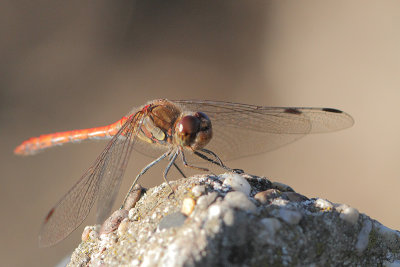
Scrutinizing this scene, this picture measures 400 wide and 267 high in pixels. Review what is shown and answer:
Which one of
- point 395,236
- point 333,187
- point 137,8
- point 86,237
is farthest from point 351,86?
point 86,237

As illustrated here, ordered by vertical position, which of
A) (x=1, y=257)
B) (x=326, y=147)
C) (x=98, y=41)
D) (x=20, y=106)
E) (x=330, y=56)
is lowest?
(x=1, y=257)

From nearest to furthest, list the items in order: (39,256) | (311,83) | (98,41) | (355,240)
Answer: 1. (355,240)
2. (39,256)
3. (311,83)
4. (98,41)

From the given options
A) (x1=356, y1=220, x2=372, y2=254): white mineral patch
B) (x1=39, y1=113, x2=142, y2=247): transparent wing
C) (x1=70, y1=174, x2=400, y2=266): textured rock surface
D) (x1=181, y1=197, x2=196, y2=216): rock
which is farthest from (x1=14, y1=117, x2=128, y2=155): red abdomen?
(x1=356, y1=220, x2=372, y2=254): white mineral patch

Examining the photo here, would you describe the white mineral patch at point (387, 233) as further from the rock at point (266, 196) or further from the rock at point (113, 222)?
the rock at point (113, 222)

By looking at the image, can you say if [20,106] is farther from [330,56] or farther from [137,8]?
[330,56]

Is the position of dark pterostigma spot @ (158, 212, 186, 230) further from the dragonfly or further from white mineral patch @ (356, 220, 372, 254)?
white mineral patch @ (356, 220, 372, 254)

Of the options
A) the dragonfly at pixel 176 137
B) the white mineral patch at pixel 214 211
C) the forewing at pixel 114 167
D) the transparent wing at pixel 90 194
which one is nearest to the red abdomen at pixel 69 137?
the dragonfly at pixel 176 137

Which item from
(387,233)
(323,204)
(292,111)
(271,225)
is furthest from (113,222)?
(292,111)

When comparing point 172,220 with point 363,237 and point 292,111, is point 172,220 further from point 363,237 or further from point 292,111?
point 292,111
